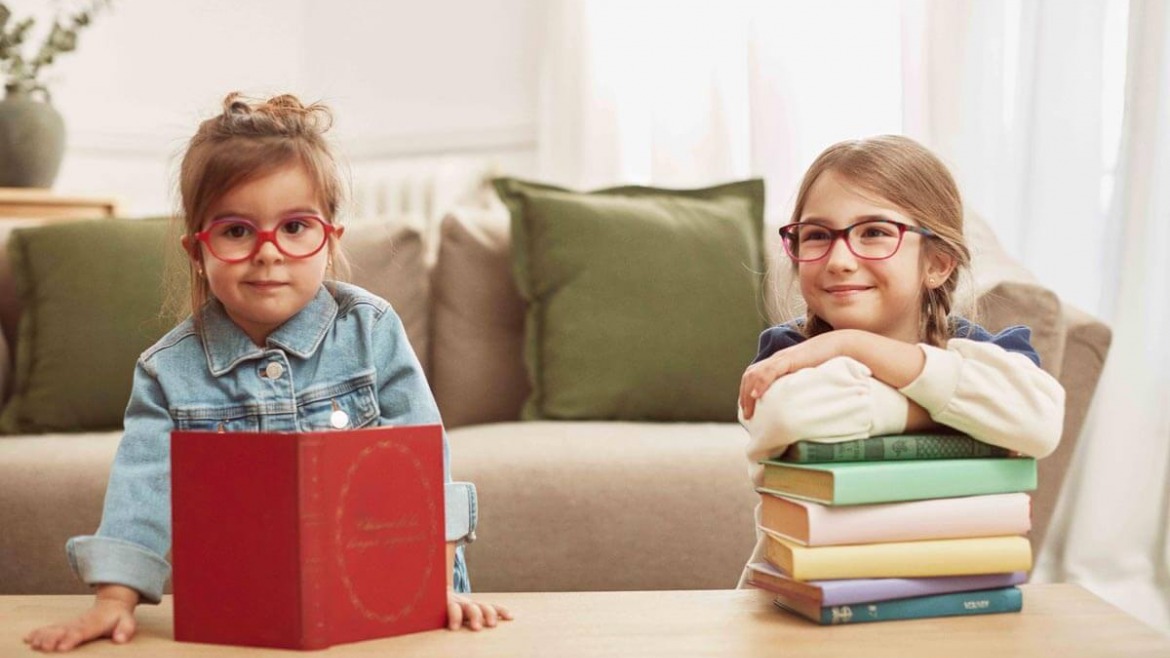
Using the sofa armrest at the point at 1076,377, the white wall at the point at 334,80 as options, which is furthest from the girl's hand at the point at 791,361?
the white wall at the point at 334,80

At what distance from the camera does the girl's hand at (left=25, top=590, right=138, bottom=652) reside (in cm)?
95

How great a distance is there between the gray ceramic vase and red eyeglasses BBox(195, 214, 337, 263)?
89.8 inches

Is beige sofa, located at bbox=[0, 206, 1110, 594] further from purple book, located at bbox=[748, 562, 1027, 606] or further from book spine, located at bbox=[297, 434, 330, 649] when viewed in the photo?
book spine, located at bbox=[297, 434, 330, 649]

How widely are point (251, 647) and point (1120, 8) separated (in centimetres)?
244

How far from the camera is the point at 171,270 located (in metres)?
1.46

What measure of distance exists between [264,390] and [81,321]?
1.19 metres

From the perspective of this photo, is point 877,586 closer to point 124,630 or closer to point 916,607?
point 916,607

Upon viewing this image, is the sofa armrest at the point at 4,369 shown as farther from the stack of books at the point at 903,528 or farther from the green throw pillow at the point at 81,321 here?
the stack of books at the point at 903,528

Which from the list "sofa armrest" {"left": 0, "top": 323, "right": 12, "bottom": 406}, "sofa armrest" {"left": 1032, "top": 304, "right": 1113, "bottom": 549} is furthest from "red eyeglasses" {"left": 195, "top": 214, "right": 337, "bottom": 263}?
"sofa armrest" {"left": 0, "top": 323, "right": 12, "bottom": 406}

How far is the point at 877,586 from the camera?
3.26 feet

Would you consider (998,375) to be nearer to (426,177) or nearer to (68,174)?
(426,177)

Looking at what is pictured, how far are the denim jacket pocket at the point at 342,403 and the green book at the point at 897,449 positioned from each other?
18.8 inches

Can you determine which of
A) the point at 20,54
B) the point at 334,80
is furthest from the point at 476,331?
the point at 334,80

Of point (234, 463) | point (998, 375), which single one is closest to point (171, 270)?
point (234, 463)
